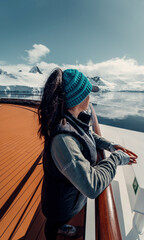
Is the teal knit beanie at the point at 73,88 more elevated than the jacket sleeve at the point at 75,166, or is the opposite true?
the teal knit beanie at the point at 73,88

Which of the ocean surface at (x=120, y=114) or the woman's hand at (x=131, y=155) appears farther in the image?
the ocean surface at (x=120, y=114)

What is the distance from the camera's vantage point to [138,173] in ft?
3.55

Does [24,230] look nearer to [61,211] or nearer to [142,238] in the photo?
[61,211]

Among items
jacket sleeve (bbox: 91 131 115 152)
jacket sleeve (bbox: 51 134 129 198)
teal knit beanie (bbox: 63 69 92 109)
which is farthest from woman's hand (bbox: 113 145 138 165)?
teal knit beanie (bbox: 63 69 92 109)

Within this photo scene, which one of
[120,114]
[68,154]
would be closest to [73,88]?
[68,154]

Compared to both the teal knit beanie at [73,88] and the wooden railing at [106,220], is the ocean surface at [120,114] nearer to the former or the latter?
the teal knit beanie at [73,88]

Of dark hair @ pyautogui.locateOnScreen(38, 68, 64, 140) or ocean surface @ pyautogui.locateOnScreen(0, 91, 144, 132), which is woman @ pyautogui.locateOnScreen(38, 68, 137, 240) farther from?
ocean surface @ pyautogui.locateOnScreen(0, 91, 144, 132)

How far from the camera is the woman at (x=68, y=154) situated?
0.53 meters

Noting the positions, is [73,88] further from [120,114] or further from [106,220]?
[120,114]

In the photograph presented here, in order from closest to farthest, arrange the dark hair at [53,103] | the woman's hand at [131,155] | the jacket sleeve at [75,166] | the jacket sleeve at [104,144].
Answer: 1. the jacket sleeve at [75,166]
2. the dark hair at [53,103]
3. the woman's hand at [131,155]
4. the jacket sleeve at [104,144]

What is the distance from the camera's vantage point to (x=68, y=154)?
0.52 metres

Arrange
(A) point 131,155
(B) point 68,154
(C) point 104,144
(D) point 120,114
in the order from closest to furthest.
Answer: (B) point 68,154 < (A) point 131,155 < (C) point 104,144 < (D) point 120,114

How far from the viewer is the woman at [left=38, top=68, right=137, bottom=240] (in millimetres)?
532

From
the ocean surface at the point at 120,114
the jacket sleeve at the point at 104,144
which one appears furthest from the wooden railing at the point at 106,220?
the ocean surface at the point at 120,114
